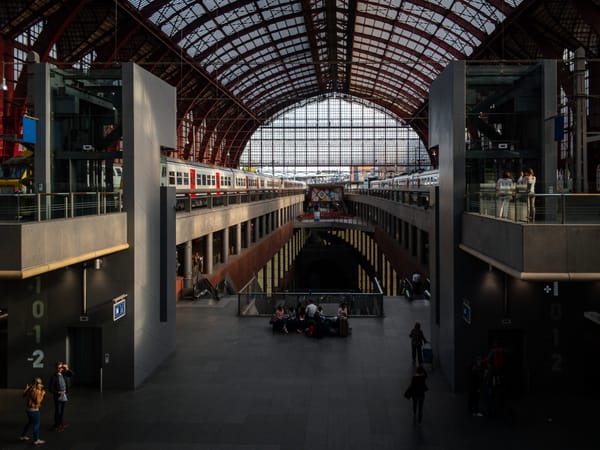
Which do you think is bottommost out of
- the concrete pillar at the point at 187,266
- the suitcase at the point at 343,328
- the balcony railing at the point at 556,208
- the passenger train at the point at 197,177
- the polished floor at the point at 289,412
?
the polished floor at the point at 289,412

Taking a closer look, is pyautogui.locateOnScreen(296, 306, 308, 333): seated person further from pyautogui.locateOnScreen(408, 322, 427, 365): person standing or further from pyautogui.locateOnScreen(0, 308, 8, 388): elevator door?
pyautogui.locateOnScreen(0, 308, 8, 388): elevator door

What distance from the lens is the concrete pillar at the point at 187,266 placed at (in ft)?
77.9

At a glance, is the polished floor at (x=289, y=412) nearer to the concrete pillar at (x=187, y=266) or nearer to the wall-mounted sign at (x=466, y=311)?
the wall-mounted sign at (x=466, y=311)

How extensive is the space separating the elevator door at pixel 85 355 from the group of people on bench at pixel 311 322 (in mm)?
6380

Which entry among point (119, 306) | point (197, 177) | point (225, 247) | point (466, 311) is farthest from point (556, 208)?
point (197, 177)

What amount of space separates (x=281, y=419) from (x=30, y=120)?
8.53 meters

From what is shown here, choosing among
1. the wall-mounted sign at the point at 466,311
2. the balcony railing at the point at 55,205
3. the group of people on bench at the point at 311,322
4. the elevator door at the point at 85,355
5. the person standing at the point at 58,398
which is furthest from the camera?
the group of people on bench at the point at 311,322

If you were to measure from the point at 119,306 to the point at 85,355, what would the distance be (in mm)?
1655

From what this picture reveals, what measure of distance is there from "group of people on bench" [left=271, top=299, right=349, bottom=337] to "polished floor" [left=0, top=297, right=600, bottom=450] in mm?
1320

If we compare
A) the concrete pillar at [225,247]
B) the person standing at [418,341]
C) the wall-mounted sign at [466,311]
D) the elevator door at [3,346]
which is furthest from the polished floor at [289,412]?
the concrete pillar at [225,247]

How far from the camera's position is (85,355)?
512 inches

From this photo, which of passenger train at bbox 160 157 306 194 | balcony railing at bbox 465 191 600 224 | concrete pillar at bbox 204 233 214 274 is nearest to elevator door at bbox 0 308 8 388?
passenger train at bbox 160 157 306 194

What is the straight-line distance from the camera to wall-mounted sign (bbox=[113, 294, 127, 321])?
12266 millimetres

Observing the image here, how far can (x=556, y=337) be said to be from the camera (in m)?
12.4
